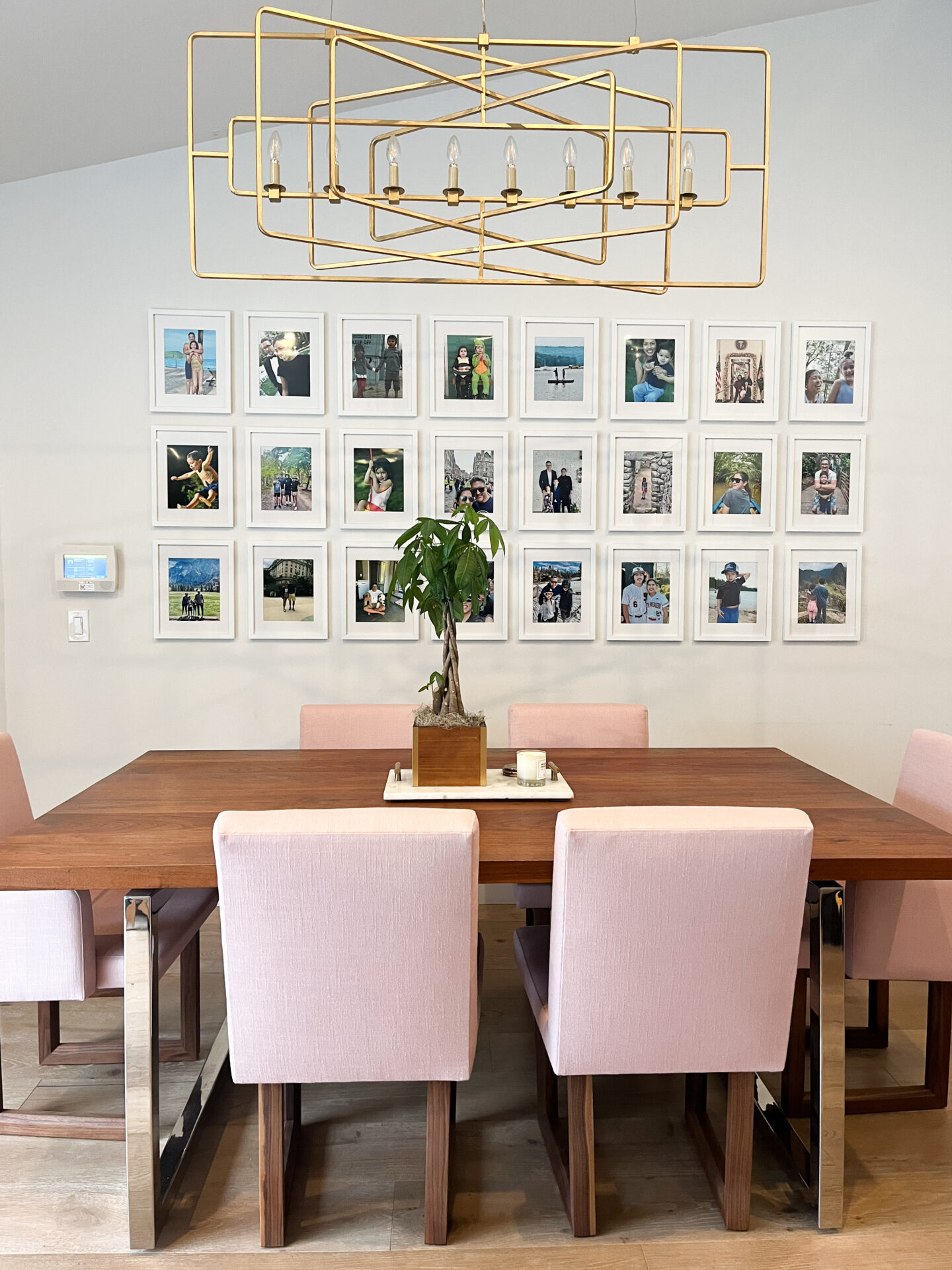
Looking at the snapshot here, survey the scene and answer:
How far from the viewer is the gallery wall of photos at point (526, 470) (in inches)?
135

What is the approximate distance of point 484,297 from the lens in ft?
11.2

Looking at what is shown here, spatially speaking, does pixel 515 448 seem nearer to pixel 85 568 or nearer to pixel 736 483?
pixel 736 483

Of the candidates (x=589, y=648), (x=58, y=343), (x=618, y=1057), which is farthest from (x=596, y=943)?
(x=58, y=343)

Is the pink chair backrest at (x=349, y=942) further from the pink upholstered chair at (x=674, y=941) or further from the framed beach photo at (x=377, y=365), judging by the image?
the framed beach photo at (x=377, y=365)

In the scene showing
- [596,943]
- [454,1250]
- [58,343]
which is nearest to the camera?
[596,943]

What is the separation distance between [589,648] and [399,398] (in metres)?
1.21

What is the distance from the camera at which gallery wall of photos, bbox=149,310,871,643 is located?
342 centimetres

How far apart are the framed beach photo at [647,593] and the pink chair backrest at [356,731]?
104 centimetres

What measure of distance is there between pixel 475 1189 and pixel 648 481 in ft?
8.09

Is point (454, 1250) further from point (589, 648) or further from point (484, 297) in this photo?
point (484, 297)

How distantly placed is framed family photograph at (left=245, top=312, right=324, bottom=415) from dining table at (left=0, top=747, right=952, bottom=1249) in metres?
1.60

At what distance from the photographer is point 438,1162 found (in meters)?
1.72

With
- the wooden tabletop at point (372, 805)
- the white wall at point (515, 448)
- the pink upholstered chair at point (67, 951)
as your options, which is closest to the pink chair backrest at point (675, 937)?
the wooden tabletop at point (372, 805)

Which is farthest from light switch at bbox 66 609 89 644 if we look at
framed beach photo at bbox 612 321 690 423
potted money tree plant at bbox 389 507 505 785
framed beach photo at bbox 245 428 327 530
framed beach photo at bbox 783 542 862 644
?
framed beach photo at bbox 783 542 862 644
